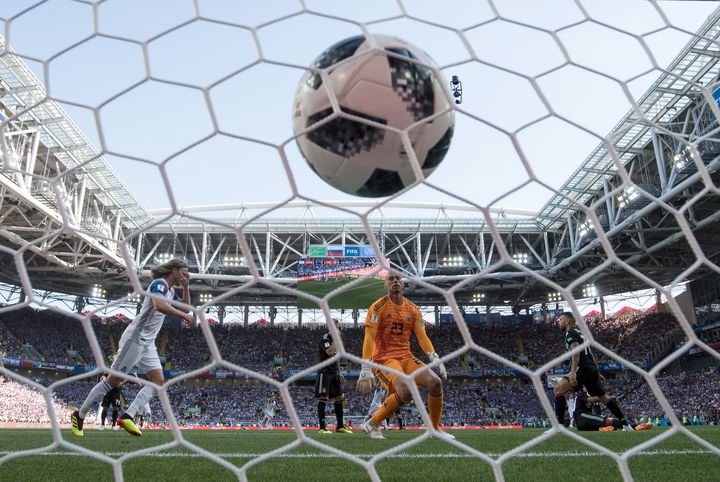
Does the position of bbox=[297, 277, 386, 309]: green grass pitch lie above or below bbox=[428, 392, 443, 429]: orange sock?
above

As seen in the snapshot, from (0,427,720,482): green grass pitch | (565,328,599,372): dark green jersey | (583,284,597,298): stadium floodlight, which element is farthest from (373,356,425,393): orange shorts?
(583,284,597,298): stadium floodlight

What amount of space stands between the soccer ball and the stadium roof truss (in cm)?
112

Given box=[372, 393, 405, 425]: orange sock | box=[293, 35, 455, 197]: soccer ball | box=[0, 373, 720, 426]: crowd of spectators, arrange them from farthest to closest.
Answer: box=[0, 373, 720, 426]: crowd of spectators < box=[372, 393, 405, 425]: orange sock < box=[293, 35, 455, 197]: soccer ball

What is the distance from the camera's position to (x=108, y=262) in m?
19.7

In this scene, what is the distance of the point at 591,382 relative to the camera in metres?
5.98

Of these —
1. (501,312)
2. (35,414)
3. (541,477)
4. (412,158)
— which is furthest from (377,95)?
(501,312)

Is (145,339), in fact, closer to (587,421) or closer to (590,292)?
(587,421)

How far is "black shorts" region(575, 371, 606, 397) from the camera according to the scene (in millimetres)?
5969

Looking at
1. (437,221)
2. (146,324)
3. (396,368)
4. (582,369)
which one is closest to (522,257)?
(437,221)

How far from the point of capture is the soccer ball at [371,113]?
255 cm

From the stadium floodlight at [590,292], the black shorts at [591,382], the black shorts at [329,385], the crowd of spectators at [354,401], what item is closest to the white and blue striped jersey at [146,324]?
the black shorts at [329,385]

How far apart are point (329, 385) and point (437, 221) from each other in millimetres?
16804

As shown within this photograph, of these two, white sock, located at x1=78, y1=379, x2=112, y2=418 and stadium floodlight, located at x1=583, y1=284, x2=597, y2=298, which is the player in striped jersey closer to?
white sock, located at x1=78, y1=379, x2=112, y2=418

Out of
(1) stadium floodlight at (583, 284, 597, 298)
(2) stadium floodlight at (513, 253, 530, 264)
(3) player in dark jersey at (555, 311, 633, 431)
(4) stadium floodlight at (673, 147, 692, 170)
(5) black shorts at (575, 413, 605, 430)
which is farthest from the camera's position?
(1) stadium floodlight at (583, 284, 597, 298)
